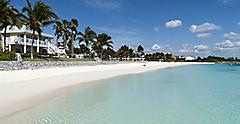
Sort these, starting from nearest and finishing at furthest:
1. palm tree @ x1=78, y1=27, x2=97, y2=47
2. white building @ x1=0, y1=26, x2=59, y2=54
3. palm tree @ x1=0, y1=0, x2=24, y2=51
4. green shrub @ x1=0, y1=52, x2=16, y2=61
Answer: green shrub @ x1=0, y1=52, x2=16, y2=61 → palm tree @ x1=0, y1=0, x2=24, y2=51 → white building @ x1=0, y1=26, x2=59, y2=54 → palm tree @ x1=78, y1=27, x2=97, y2=47

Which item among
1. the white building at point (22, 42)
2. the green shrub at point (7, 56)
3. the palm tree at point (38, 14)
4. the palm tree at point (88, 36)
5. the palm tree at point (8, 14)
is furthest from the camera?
the palm tree at point (88, 36)

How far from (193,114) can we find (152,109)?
1.49 m

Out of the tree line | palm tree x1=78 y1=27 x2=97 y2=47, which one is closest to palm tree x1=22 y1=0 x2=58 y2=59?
the tree line

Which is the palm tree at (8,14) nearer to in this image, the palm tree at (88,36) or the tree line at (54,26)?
the tree line at (54,26)

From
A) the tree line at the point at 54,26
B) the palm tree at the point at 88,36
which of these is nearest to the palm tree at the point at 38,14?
the tree line at the point at 54,26

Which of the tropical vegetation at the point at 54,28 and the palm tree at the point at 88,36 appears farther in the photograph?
the palm tree at the point at 88,36

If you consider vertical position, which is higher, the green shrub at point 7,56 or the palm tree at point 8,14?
the palm tree at point 8,14

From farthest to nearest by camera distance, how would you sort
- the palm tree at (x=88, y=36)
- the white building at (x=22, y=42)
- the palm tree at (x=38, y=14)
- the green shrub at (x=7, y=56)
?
1. the palm tree at (x=88, y=36)
2. the white building at (x=22, y=42)
3. the palm tree at (x=38, y=14)
4. the green shrub at (x=7, y=56)

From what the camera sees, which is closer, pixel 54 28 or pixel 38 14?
pixel 38 14

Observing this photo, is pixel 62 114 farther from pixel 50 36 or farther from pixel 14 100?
pixel 50 36

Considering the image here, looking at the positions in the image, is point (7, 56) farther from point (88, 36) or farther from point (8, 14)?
point (88, 36)

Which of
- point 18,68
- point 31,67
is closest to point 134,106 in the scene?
point 18,68

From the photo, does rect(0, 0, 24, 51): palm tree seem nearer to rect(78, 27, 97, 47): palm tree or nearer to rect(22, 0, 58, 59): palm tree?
rect(22, 0, 58, 59): palm tree

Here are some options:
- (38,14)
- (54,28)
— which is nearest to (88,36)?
(54,28)
